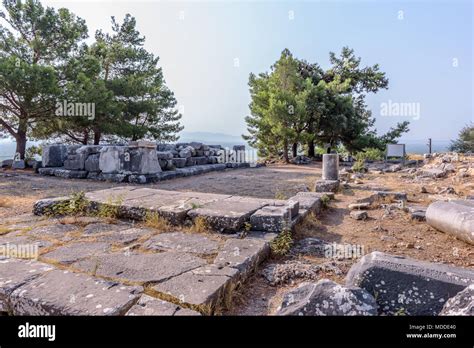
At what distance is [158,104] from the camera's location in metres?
18.6

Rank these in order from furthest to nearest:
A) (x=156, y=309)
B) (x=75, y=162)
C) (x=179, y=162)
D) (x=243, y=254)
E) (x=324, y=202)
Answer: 1. (x=179, y=162)
2. (x=75, y=162)
3. (x=324, y=202)
4. (x=243, y=254)
5. (x=156, y=309)

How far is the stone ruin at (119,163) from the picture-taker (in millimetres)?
9281

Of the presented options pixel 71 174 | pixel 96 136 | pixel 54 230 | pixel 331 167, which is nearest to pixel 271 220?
pixel 54 230

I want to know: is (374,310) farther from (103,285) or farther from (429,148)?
(429,148)

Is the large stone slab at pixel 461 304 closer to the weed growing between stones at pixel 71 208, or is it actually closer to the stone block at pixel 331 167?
the weed growing between stones at pixel 71 208

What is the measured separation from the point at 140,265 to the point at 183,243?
2.03 ft

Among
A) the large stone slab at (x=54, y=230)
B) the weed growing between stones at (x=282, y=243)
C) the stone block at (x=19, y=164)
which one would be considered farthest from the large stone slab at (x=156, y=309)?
the stone block at (x=19, y=164)

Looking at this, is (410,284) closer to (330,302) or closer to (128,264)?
(330,302)

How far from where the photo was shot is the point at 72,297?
1.97 meters

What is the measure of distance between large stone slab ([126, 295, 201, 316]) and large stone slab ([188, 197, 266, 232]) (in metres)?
1.64

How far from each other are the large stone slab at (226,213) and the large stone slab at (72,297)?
1543 mm
